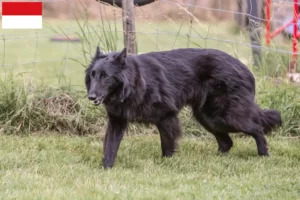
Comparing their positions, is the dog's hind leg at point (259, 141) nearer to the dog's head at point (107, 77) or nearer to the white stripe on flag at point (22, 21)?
the dog's head at point (107, 77)

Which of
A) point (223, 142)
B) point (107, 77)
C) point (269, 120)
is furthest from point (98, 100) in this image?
point (269, 120)

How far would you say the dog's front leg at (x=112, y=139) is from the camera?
5.80 metres

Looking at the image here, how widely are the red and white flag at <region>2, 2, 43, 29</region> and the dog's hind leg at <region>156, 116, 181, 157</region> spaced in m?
2.34

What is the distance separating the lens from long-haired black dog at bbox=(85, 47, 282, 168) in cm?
586

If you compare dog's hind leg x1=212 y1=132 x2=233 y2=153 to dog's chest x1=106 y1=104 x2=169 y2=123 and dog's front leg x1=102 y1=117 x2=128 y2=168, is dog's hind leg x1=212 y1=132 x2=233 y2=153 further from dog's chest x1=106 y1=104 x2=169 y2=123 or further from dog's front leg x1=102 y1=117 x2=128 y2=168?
dog's front leg x1=102 y1=117 x2=128 y2=168

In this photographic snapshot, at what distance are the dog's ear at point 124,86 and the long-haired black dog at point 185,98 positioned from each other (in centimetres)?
5

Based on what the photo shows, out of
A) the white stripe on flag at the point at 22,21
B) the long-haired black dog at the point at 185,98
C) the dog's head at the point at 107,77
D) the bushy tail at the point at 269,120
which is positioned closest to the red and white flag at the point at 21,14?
the white stripe on flag at the point at 22,21

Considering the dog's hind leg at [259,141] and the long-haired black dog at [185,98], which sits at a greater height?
the long-haired black dog at [185,98]

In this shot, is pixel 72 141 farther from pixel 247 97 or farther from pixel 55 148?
pixel 247 97

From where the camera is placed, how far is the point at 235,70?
20.5 ft

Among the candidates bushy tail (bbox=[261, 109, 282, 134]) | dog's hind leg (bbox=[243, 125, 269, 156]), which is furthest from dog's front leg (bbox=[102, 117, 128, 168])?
bushy tail (bbox=[261, 109, 282, 134])

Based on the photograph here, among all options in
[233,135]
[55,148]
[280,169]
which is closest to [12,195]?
[55,148]

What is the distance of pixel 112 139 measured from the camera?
233 inches

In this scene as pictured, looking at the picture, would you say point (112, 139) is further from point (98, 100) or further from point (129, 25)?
point (129, 25)
